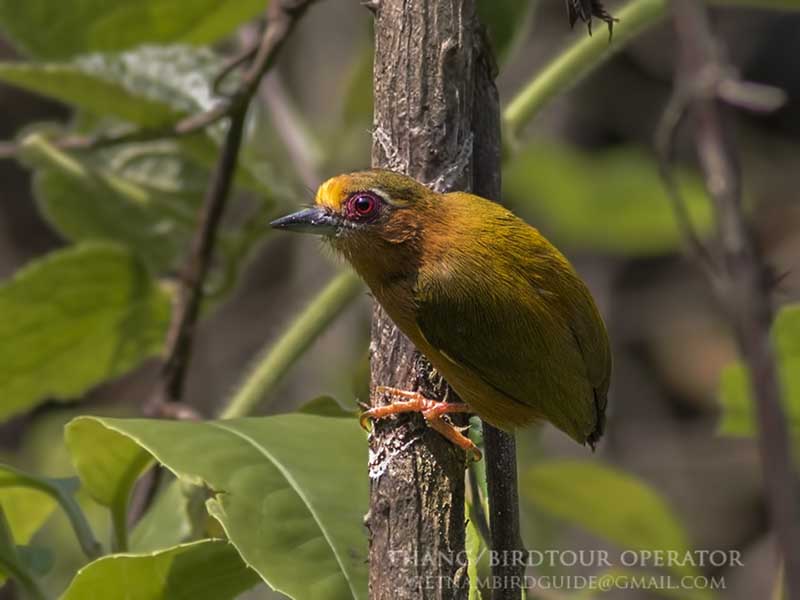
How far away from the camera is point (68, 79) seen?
2486mm

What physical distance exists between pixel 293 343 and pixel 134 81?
2.08 ft

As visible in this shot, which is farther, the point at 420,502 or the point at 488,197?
the point at 488,197

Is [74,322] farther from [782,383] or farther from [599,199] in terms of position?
[599,199]

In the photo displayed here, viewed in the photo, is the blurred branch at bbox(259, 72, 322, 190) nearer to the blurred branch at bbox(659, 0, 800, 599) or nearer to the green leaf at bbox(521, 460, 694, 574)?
the green leaf at bbox(521, 460, 694, 574)

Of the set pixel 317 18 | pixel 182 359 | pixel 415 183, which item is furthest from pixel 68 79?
pixel 317 18

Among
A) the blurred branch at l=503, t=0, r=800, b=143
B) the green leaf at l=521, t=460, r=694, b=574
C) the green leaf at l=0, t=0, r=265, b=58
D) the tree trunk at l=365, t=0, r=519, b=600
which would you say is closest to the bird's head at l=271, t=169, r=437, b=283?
the blurred branch at l=503, t=0, r=800, b=143

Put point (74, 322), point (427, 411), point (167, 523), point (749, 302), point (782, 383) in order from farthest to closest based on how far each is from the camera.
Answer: point (74, 322)
point (782, 383)
point (167, 523)
point (427, 411)
point (749, 302)

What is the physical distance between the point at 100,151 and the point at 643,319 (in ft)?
16.5

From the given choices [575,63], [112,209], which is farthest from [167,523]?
[575,63]

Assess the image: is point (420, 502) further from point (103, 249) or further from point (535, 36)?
point (535, 36)

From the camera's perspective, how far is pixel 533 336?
78.4 inches

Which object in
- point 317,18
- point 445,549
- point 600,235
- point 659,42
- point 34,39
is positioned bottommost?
point 445,549

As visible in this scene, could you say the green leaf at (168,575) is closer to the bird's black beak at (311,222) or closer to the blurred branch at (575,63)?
the bird's black beak at (311,222)

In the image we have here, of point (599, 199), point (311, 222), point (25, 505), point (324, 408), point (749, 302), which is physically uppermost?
point (599, 199)
